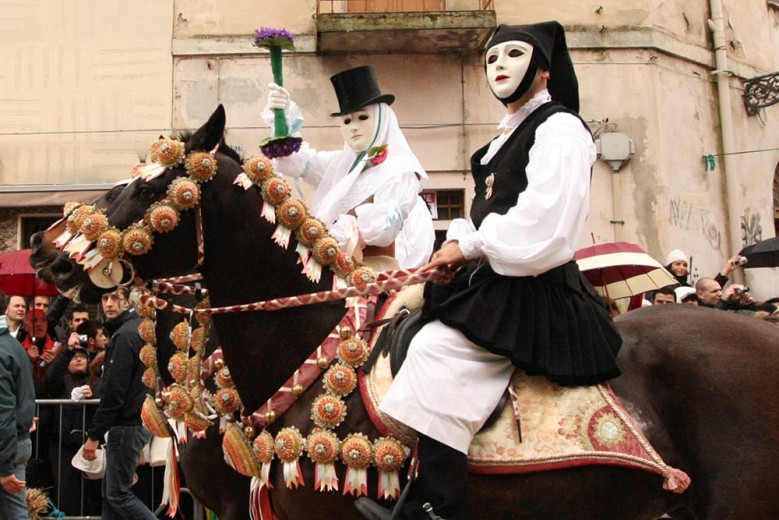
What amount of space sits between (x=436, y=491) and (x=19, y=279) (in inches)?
306

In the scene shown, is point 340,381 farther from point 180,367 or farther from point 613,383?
point 180,367

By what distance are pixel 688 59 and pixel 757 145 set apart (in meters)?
2.15

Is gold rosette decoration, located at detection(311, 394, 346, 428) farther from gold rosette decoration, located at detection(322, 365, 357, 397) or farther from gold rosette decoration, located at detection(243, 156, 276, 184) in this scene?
gold rosette decoration, located at detection(243, 156, 276, 184)

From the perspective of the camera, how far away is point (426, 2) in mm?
14180

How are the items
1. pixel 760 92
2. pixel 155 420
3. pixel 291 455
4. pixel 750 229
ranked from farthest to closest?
pixel 760 92, pixel 750 229, pixel 155 420, pixel 291 455

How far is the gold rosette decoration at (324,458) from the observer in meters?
3.47

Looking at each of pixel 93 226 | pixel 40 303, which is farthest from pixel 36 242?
pixel 40 303

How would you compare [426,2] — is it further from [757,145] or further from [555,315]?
[555,315]

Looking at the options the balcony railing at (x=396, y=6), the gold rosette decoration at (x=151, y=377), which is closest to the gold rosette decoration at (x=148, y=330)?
the gold rosette decoration at (x=151, y=377)

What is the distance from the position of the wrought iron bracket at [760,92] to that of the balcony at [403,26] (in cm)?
496

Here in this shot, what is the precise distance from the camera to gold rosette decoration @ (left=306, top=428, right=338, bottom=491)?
137 inches

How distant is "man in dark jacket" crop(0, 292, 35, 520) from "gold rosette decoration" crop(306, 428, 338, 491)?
13.0 ft

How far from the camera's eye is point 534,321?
3559 millimetres

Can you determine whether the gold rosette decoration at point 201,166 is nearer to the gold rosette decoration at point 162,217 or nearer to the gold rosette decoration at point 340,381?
the gold rosette decoration at point 162,217
